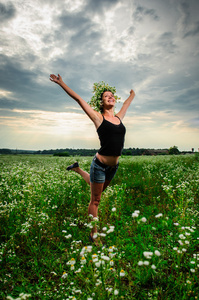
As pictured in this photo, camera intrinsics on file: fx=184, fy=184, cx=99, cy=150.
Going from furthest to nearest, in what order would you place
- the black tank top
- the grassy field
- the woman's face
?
the woman's face, the black tank top, the grassy field

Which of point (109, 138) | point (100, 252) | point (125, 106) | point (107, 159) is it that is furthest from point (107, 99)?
point (100, 252)

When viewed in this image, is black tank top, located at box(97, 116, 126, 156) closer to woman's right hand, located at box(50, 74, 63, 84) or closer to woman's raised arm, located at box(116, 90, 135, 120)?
woman's raised arm, located at box(116, 90, 135, 120)

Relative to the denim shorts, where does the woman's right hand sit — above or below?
above

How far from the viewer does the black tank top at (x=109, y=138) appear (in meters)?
3.50

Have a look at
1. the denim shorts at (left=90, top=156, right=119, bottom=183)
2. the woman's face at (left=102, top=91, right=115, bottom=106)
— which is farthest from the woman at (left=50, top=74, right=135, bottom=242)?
the woman's face at (left=102, top=91, right=115, bottom=106)

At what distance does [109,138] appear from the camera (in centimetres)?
349

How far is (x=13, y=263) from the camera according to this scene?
10.8ft

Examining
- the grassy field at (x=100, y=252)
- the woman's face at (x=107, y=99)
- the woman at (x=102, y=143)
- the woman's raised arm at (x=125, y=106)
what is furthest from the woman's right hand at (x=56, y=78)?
the grassy field at (x=100, y=252)

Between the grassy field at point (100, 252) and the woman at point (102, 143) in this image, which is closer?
the grassy field at point (100, 252)

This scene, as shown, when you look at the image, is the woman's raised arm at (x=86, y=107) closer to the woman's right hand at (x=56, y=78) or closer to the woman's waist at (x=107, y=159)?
the woman's right hand at (x=56, y=78)

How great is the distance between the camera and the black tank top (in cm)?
350

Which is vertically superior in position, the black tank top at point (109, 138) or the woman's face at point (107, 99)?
the woman's face at point (107, 99)

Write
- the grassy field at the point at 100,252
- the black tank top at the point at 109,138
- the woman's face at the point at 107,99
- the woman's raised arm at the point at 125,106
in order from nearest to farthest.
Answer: the grassy field at the point at 100,252, the black tank top at the point at 109,138, the woman's face at the point at 107,99, the woman's raised arm at the point at 125,106

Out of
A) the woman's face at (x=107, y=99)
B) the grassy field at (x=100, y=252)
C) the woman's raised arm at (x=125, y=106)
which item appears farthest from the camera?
the woman's raised arm at (x=125, y=106)
